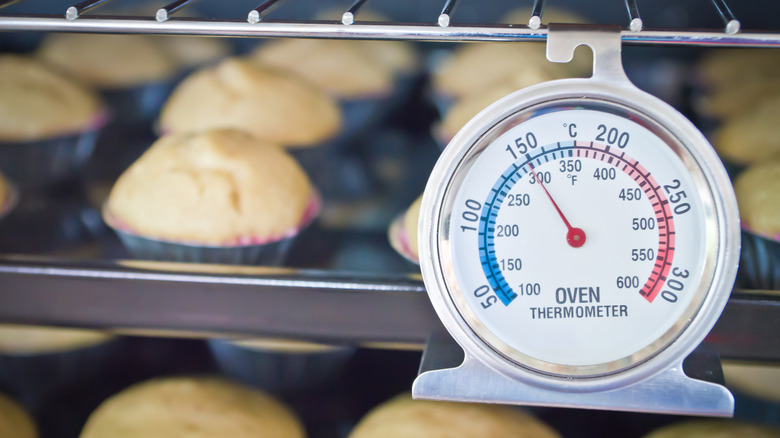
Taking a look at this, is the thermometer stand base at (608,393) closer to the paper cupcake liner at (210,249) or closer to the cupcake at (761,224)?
the cupcake at (761,224)

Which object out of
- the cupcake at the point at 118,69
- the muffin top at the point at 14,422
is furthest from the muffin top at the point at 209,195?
the cupcake at the point at 118,69

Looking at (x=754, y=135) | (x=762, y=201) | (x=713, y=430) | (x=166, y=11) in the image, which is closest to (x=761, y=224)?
(x=762, y=201)

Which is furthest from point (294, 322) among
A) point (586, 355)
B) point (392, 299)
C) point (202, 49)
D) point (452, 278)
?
point (202, 49)

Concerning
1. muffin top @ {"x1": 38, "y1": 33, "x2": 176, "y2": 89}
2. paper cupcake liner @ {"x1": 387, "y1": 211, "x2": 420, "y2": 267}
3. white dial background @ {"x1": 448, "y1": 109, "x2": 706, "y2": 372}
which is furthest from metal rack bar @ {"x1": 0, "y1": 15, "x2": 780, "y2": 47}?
muffin top @ {"x1": 38, "y1": 33, "x2": 176, "y2": 89}

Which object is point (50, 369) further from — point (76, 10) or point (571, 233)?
point (571, 233)

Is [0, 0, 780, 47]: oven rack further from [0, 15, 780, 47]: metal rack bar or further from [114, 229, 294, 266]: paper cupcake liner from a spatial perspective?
[114, 229, 294, 266]: paper cupcake liner

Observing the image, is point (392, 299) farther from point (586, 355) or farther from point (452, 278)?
point (586, 355)
